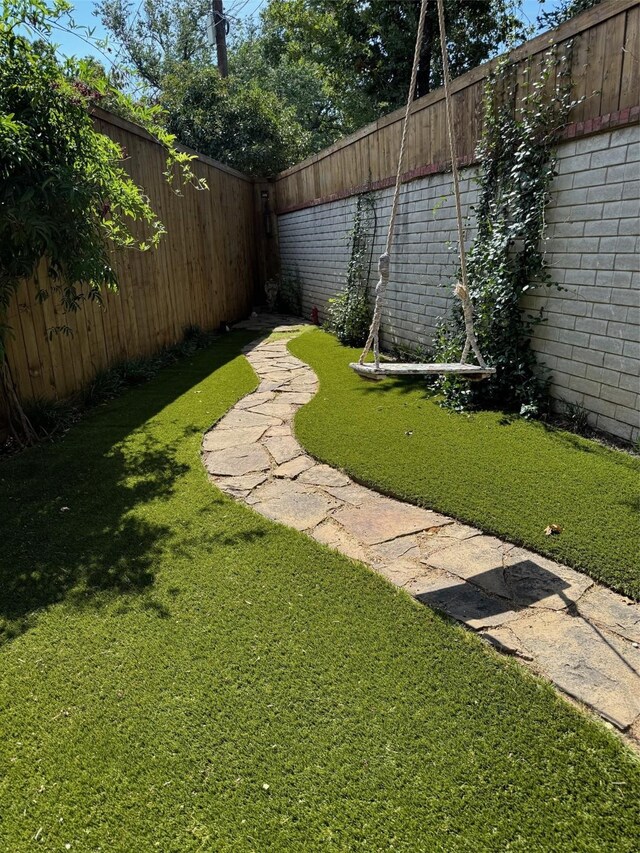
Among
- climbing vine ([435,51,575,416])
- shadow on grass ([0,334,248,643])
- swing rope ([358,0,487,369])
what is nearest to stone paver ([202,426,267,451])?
shadow on grass ([0,334,248,643])

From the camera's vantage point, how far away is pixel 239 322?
943 centimetres

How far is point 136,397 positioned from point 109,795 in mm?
3991

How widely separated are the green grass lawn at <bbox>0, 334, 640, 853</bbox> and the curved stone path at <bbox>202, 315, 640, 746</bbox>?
12 cm

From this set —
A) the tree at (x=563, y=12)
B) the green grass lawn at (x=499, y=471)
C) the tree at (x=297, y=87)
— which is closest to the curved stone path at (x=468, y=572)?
the green grass lawn at (x=499, y=471)

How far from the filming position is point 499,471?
3152 millimetres

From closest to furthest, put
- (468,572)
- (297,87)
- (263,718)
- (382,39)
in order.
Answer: (263,718), (468,572), (382,39), (297,87)

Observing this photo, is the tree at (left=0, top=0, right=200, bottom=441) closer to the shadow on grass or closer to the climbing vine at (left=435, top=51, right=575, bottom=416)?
the shadow on grass

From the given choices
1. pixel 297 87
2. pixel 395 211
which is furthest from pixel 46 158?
pixel 297 87

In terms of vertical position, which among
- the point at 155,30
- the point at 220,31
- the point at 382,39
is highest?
the point at 155,30

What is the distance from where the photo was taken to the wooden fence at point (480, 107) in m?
3.05

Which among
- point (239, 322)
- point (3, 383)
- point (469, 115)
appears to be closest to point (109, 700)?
point (3, 383)

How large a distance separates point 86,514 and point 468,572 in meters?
1.99

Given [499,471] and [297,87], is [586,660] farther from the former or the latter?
[297,87]

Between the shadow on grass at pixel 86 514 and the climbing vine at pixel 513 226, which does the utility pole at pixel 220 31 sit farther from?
the shadow on grass at pixel 86 514
